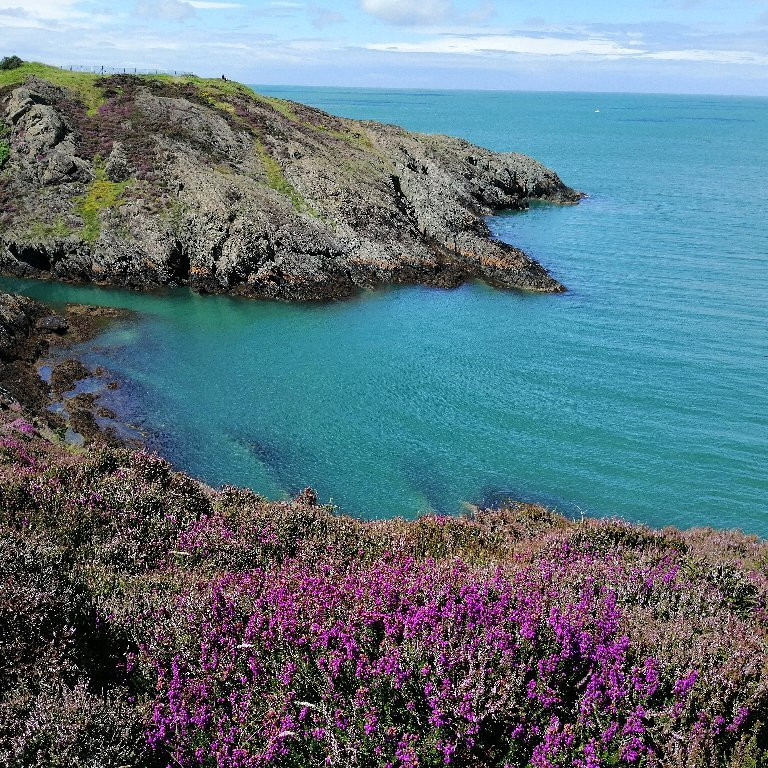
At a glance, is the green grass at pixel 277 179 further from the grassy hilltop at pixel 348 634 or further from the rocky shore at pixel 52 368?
the grassy hilltop at pixel 348 634

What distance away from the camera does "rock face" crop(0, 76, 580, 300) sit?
5922cm

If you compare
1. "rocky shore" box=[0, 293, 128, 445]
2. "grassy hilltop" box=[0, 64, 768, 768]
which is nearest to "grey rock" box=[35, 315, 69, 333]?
"rocky shore" box=[0, 293, 128, 445]

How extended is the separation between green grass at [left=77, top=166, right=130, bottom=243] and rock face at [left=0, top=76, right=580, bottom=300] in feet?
0.60

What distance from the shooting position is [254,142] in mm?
78375

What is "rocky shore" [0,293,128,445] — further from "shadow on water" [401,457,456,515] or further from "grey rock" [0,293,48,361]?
"shadow on water" [401,457,456,515]

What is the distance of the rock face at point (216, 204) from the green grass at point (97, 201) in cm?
18

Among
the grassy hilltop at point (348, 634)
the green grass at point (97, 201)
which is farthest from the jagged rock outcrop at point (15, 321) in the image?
the grassy hilltop at point (348, 634)

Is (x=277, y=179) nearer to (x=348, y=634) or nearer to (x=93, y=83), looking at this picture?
(x=93, y=83)

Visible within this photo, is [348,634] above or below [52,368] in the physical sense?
above

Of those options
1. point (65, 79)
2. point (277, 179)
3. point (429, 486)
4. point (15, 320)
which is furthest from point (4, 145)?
point (429, 486)

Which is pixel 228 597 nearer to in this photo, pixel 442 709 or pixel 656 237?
pixel 442 709

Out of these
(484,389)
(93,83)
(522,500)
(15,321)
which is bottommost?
(522,500)

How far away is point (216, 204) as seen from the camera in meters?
62.7

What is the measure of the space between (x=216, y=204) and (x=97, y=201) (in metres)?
12.2
